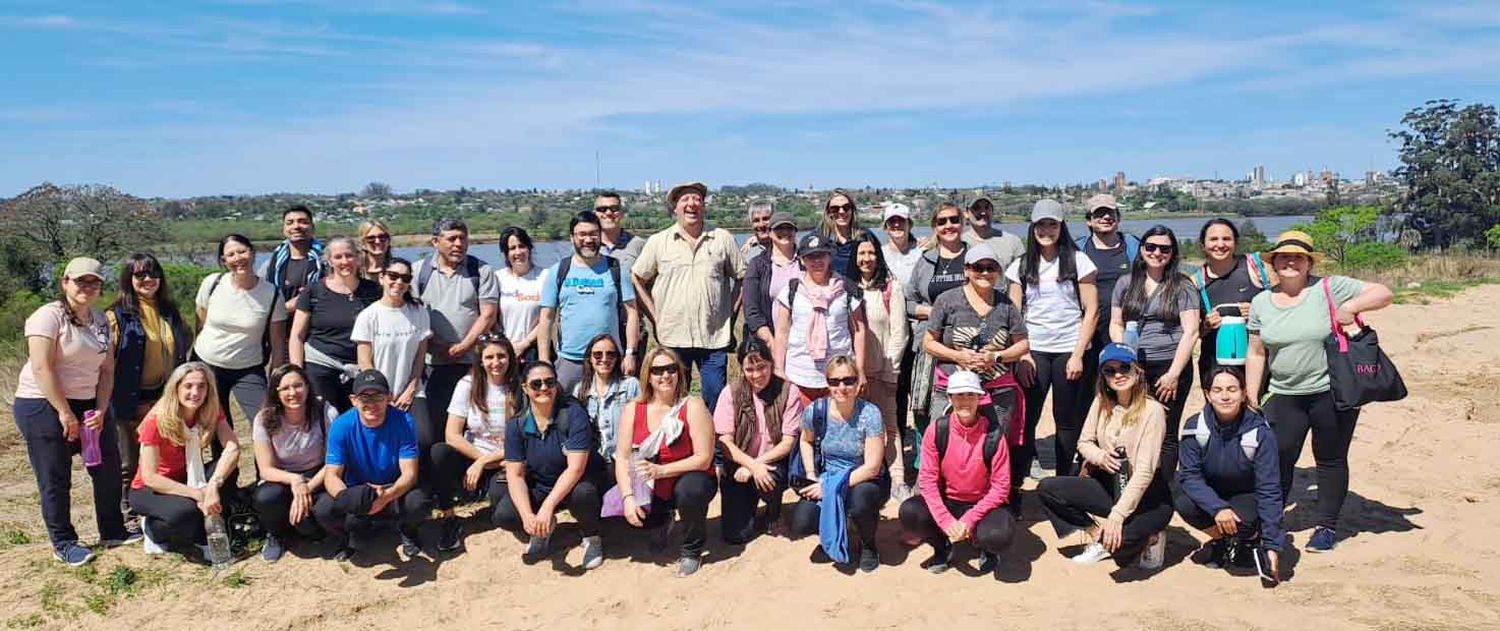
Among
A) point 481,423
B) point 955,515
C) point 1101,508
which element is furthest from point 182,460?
point 1101,508

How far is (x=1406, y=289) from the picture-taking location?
15.4 m

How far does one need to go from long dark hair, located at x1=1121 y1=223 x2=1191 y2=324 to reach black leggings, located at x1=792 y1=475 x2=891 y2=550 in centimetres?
167

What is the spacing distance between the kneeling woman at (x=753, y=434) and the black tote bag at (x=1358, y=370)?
2666 millimetres

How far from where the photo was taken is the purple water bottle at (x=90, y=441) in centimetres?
499

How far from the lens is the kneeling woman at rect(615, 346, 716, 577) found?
4980 mm

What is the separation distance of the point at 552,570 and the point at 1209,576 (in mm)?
3372

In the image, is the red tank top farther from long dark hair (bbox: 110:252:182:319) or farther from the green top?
the green top

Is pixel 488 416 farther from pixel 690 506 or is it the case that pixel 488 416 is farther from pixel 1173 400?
pixel 1173 400

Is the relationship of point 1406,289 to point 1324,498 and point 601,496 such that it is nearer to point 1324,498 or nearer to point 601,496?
point 1324,498

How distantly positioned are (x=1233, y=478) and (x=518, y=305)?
4.14m

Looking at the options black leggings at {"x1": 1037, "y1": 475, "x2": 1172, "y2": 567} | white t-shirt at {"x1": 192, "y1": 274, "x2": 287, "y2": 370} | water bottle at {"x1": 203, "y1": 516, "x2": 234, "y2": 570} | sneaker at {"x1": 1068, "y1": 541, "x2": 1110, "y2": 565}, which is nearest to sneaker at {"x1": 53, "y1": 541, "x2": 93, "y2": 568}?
water bottle at {"x1": 203, "y1": 516, "x2": 234, "y2": 570}

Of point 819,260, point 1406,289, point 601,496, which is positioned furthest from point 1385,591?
point 1406,289

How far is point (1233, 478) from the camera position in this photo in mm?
4562

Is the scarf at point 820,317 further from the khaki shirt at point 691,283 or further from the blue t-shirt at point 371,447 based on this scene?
the blue t-shirt at point 371,447
